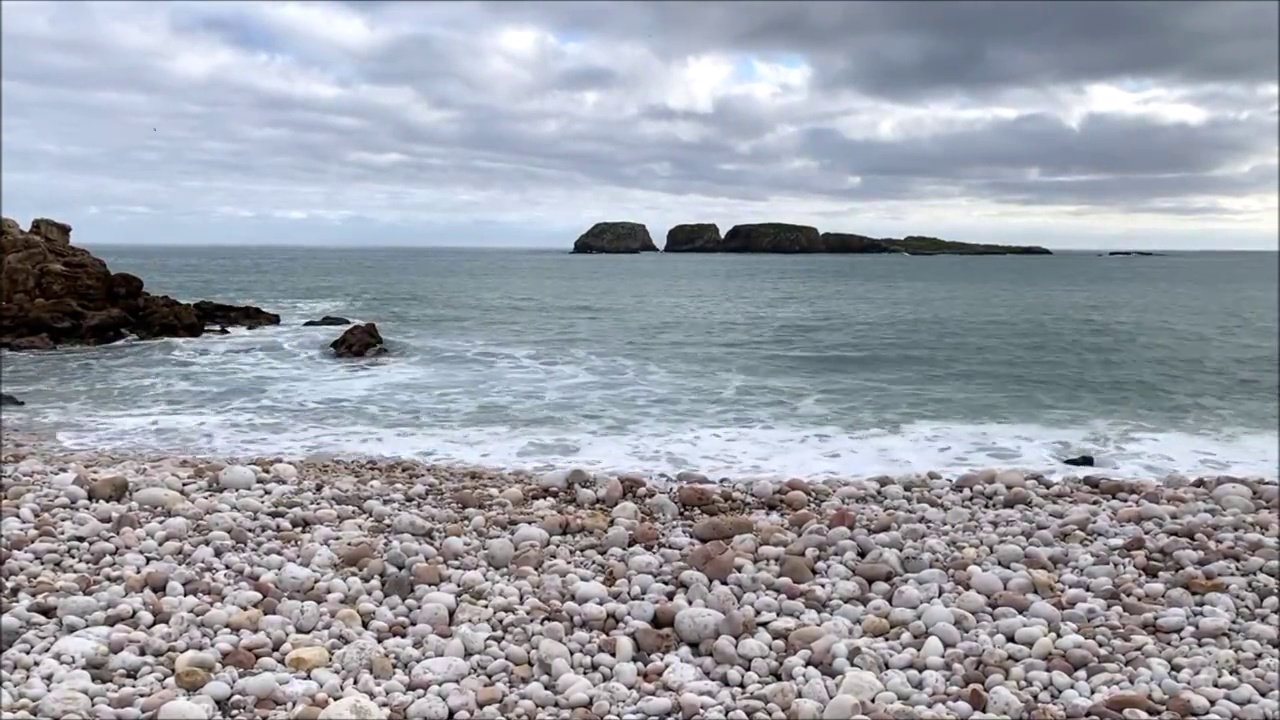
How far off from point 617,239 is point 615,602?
461 ft

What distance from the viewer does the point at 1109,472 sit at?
884 cm

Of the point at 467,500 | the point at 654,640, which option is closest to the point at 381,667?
the point at 654,640

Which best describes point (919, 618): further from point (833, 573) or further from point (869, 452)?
point (869, 452)

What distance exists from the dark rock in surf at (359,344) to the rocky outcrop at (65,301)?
606cm

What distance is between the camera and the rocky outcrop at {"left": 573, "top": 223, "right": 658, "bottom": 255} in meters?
143

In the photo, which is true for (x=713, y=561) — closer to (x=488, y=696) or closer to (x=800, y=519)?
(x=800, y=519)

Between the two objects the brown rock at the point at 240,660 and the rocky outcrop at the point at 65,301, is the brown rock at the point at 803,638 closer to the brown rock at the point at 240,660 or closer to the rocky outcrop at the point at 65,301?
the brown rock at the point at 240,660

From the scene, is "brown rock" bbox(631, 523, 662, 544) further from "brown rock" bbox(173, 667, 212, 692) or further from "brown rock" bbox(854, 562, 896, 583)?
"brown rock" bbox(173, 667, 212, 692)

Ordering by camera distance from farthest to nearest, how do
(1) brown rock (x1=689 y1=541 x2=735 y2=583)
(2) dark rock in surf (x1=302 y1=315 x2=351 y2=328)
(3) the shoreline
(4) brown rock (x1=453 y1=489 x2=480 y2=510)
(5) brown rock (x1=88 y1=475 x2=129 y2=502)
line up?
(2) dark rock in surf (x1=302 y1=315 x2=351 y2=328)
(3) the shoreline
(4) brown rock (x1=453 y1=489 x2=480 y2=510)
(5) brown rock (x1=88 y1=475 x2=129 y2=502)
(1) brown rock (x1=689 y1=541 x2=735 y2=583)

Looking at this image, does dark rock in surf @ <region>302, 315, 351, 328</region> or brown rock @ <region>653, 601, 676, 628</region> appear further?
dark rock in surf @ <region>302, 315, 351, 328</region>

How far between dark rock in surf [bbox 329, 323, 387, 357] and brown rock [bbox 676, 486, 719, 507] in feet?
43.2

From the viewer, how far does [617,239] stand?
143750 mm

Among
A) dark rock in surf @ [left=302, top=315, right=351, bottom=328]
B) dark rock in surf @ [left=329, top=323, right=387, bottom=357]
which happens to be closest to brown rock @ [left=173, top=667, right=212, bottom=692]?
dark rock in surf @ [left=329, top=323, right=387, bottom=357]

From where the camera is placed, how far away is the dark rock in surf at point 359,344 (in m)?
18.7
